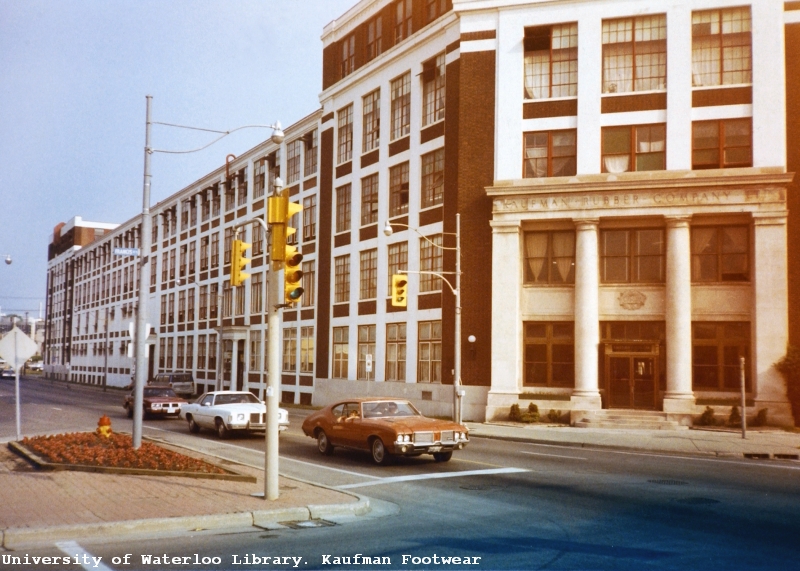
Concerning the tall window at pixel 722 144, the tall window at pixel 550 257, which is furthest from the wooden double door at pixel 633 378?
the tall window at pixel 722 144

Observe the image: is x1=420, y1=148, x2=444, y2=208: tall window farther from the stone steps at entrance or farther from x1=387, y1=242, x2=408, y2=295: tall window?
the stone steps at entrance

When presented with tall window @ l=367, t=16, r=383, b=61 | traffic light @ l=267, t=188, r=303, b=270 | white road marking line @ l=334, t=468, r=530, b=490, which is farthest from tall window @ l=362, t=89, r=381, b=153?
traffic light @ l=267, t=188, r=303, b=270

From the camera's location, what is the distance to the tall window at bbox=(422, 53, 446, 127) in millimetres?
37750

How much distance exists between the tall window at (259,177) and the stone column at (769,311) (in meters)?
35.9

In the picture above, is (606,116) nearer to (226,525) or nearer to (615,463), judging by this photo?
(615,463)

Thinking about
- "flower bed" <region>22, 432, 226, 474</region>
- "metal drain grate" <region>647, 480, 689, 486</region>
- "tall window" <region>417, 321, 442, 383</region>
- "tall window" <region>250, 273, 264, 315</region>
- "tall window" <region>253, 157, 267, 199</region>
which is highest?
"tall window" <region>253, 157, 267, 199</region>

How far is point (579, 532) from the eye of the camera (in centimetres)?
1012

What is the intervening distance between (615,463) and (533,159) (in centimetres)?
1822

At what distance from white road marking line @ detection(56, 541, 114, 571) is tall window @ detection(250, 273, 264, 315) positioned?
45.8m

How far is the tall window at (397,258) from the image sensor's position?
39.5m

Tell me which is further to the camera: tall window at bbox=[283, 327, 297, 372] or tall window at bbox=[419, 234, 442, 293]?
tall window at bbox=[283, 327, 297, 372]

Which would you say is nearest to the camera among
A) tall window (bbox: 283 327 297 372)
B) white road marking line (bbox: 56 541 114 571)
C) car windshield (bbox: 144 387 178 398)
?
white road marking line (bbox: 56 541 114 571)

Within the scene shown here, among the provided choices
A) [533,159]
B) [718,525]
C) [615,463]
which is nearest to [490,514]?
[718,525]

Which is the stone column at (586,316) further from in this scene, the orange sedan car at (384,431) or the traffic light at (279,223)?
the traffic light at (279,223)
